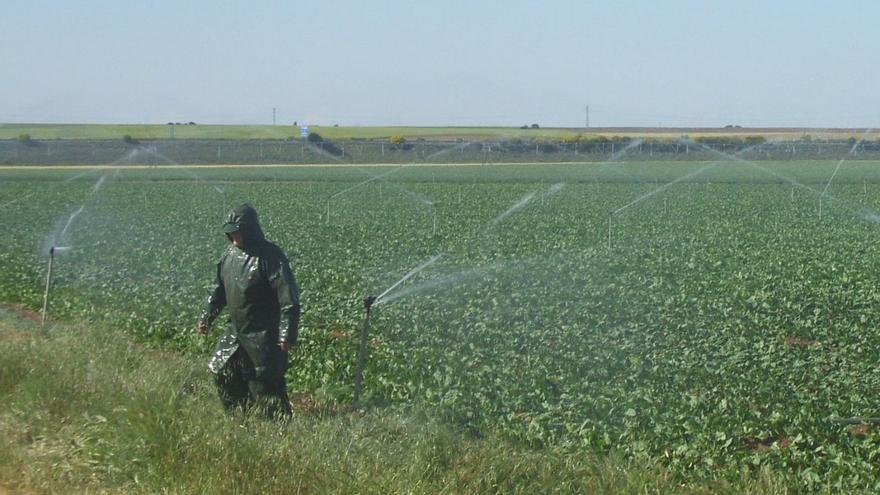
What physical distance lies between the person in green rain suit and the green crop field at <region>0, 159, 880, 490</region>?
44.4 inches

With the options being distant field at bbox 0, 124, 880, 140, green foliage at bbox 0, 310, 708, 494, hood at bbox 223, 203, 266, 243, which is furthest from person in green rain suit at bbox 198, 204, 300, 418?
distant field at bbox 0, 124, 880, 140

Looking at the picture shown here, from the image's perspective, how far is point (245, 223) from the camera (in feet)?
25.0

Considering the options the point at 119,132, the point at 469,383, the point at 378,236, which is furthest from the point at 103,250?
the point at 119,132

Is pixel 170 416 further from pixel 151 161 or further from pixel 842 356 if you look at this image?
pixel 151 161

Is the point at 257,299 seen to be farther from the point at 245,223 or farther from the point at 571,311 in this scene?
the point at 571,311

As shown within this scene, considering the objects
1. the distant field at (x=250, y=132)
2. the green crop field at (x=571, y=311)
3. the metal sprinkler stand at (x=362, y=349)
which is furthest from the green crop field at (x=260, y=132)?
the metal sprinkler stand at (x=362, y=349)

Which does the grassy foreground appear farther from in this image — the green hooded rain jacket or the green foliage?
the green hooded rain jacket

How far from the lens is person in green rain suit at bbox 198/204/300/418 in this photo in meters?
7.62

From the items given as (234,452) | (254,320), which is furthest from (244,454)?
(254,320)

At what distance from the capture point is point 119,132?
8344 centimetres

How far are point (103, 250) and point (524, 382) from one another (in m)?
14.0

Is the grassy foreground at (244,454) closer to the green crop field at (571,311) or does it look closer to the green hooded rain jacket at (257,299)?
the green hooded rain jacket at (257,299)

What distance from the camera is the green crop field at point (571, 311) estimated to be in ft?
25.8

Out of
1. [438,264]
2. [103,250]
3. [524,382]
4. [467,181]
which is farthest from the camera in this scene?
[467,181]
